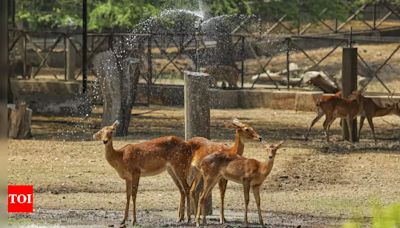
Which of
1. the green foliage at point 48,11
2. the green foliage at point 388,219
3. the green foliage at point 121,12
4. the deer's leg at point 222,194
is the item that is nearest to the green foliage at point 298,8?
the green foliage at point 121,12

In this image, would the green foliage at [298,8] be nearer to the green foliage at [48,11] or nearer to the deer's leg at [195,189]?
the green foliage at [48,11]

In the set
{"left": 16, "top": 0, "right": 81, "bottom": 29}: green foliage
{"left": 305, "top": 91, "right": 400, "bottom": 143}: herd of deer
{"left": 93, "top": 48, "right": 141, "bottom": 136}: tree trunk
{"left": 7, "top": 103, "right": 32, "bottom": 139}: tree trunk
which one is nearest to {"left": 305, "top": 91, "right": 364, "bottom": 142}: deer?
{"left": 305, "top": 91, "right": 400, "bottom": 143}: herd of deer

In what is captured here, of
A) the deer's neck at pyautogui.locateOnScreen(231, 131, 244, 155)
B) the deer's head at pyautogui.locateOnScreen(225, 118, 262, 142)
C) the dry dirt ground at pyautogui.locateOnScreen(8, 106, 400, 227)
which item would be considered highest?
the deer's head at pyautogui.locateOnScreen(225, 118, 262, 142)

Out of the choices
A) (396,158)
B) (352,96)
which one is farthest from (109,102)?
(396,158)

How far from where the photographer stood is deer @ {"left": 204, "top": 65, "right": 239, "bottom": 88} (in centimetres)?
2262

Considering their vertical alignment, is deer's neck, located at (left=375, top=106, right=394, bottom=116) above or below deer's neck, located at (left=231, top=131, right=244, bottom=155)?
below

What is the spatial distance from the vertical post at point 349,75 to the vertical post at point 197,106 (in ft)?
23.4

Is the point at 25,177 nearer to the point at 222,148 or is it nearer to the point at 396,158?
the point at 222,148

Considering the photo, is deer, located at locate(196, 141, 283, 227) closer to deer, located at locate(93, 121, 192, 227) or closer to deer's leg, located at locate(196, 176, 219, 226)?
deer's leg, located at locate(196, 176, 219, 226)

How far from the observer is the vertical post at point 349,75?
55.0 feet

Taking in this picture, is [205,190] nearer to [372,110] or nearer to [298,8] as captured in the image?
[372,110]

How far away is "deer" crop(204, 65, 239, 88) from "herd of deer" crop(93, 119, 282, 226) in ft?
43.9

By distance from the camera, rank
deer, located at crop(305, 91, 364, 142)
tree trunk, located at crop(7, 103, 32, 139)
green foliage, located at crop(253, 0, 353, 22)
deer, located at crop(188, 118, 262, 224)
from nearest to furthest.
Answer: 1. deer, located at crop(188, 118, 262, 224)
2. tree trunk, located at crop(7, 103, 32, 139)
3. deer, located at crop(305, 91, 364, 142)
4. green foliage, located at crop(253, 0, 353, 22)

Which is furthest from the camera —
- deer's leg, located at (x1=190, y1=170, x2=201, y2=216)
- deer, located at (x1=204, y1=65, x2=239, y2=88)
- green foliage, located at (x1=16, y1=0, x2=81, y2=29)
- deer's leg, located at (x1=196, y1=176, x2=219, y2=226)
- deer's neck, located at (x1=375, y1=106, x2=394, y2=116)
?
green foliage, located at (x1=16, y1=0, x2=81, y2=29)
